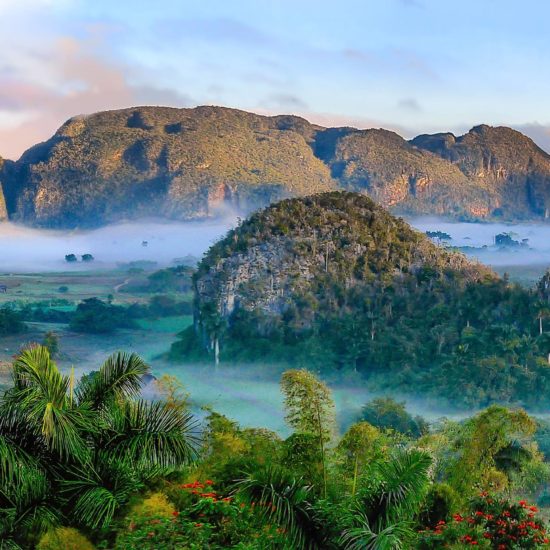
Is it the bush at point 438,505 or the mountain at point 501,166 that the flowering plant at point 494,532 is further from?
the mountain at point 501,166

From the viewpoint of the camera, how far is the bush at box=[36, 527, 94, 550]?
22.7 ft

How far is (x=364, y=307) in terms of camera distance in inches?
1467

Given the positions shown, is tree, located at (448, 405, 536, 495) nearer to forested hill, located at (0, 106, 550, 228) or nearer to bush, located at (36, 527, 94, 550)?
bush, located at (36, 527, 94, 550)

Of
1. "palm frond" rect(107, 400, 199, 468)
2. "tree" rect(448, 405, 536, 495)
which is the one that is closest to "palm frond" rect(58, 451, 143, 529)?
"palm frond" rect(107, 400, 199, 468)

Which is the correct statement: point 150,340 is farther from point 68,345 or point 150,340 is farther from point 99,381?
point 99,381

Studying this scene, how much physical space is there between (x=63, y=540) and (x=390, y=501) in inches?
106

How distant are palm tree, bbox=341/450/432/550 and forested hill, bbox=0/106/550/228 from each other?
99.0 m

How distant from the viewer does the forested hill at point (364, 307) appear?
107 feet

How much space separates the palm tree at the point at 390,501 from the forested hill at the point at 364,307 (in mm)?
24844

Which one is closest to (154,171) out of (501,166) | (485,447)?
(501,166)

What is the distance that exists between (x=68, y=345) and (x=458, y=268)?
20132 millimetres

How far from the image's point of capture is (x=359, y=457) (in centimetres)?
1150

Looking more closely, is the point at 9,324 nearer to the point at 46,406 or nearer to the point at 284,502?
the point at 46,406

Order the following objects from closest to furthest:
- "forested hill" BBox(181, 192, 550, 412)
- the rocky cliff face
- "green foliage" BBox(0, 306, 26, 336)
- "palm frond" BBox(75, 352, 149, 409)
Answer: "palm frond" BBox(75, 352, 149, 409), "forested hill" BBox(181, 192, 550, 412), the rocky cliff face, "green foliage" BBox(0, 306, 26, 336)
